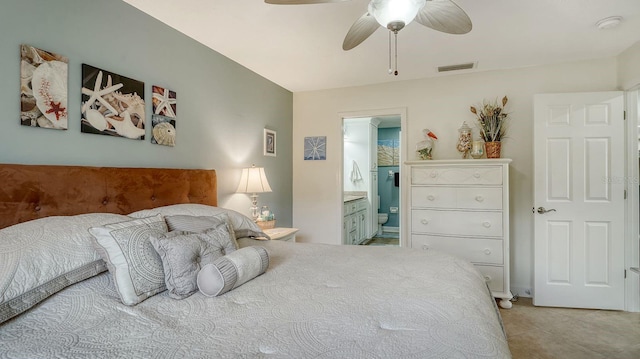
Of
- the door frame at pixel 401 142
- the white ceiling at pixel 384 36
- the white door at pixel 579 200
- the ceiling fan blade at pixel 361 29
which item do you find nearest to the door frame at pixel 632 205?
the white door at pixel 579 200

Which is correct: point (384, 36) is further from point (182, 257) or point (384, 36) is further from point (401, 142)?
point (182, 257)

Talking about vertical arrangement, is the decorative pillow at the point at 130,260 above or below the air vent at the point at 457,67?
below

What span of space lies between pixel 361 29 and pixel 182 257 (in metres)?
1.48

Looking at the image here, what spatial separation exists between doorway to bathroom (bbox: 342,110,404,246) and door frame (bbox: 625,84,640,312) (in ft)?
8.01

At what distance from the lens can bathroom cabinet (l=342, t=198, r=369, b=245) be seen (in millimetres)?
4482

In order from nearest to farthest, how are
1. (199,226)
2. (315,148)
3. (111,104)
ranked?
(199,226), (111,104), (315,148)

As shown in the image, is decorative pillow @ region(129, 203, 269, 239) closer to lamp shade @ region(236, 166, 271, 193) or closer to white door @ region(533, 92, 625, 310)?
lamp shade @ region(236, 166, 271, 193)

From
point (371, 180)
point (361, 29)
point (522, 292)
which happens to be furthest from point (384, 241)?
point (361, 29)

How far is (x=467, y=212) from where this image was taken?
10.0 ft

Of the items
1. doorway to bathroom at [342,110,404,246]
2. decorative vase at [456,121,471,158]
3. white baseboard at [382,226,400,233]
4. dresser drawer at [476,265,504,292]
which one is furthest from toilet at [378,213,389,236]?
dresser drawer at [476,265,504,292]

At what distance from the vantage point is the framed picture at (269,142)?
3.59 metres

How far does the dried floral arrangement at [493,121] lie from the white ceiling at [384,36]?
1.30 ft

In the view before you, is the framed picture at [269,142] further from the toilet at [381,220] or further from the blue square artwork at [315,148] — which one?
the toilet at [381,220]

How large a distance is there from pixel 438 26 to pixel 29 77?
6.74 feet
